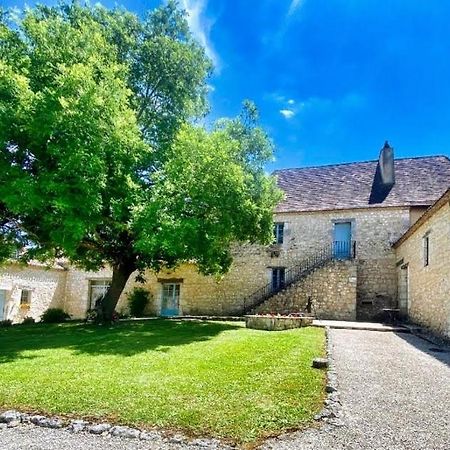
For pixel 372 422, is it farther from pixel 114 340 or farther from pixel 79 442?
pixel 114 340

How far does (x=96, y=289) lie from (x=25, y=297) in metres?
4.29

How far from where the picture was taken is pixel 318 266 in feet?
61.2

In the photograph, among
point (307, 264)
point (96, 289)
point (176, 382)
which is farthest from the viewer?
point (96, 289)

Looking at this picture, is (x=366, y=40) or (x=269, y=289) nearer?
(x=366, y=40)

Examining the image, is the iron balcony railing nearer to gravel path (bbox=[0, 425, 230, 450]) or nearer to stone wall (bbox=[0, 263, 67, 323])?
stone wall (bbox=[0, 263, 67, 323])

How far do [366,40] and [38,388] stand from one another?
13061mm

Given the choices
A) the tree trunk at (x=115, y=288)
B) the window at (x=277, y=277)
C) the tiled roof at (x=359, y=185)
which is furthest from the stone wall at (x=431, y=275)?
the tree trunk at (x=115, y=288)

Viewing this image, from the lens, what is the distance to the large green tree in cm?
1005

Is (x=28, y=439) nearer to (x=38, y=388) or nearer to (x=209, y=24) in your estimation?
(x=38, y=388)

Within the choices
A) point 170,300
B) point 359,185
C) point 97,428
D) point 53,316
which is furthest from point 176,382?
point 359,185

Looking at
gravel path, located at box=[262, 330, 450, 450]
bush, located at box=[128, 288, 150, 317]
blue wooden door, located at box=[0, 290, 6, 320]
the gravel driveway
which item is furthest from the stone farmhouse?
the gravel driveway

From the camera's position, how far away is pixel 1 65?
33.1ft

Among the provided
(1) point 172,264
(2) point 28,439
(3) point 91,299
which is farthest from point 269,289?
(2) point 28,439

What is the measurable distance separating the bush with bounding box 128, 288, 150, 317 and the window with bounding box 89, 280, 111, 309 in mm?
2712
